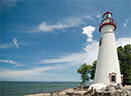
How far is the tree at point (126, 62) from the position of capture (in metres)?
17.7

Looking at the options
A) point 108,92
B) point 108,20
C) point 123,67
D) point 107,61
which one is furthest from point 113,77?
point 108,20

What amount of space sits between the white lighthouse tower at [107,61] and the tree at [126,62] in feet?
19.9

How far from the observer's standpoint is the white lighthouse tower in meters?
12.8

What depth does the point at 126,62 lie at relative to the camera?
18.3m

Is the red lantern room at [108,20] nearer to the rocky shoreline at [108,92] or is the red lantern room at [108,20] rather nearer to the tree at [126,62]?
the tree at [126,62]

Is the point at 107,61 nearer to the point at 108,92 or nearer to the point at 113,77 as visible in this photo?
the point at 113,77

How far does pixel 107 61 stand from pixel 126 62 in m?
7.94

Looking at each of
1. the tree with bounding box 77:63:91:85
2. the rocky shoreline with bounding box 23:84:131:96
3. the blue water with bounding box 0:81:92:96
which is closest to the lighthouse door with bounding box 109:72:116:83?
the rocky shoreline with bounding box 23:84:131:96

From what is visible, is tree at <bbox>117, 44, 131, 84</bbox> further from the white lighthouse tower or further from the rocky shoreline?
the rocky shoreline

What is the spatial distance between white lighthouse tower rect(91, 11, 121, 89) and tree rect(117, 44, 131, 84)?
19.9 feet

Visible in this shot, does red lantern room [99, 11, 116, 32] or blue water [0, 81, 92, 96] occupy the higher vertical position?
red lantern room [99, 11, 116, 32]

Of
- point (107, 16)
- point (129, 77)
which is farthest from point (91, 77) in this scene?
point (107, 16)

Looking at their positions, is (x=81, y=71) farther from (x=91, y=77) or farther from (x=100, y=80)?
(x=100, y=80)

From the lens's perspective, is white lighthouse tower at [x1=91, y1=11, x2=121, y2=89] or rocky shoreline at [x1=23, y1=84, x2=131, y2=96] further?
white lighthouse tower at [x1=91, y1=11, x2=121, y2=89]
